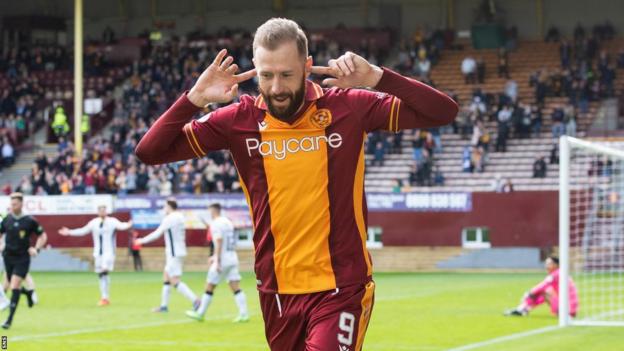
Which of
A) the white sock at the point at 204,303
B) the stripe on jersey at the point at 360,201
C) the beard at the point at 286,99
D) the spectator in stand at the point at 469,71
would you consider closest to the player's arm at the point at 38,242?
the white sock at the point at 204,303

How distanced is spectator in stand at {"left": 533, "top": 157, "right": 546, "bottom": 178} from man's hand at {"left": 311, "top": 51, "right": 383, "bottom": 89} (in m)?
33.7

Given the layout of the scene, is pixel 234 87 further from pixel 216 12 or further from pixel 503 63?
pixel 216 12

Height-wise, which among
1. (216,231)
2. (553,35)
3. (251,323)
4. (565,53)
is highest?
(553,35)

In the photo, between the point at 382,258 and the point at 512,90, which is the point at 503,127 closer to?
the point at 512,90

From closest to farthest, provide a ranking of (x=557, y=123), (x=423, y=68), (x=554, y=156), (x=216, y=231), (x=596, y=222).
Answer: (x=216, y=231) → (x=596, y=222) → (x=554, y=156) → (x=557, y=123) → (x=423, y=68)

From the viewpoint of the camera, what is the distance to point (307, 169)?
6164 mm

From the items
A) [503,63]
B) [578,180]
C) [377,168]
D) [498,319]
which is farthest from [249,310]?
[503,63]

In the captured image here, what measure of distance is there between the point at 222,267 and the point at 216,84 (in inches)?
574

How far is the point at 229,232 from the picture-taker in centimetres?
2100

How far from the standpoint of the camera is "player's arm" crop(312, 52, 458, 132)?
589 cm

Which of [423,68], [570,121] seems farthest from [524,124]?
[423,68]

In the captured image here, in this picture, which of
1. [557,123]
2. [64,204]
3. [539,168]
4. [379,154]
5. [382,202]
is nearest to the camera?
[382,202]

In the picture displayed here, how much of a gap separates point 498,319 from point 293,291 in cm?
1476

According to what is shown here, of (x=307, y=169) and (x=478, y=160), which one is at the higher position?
(x=307, y=169)
